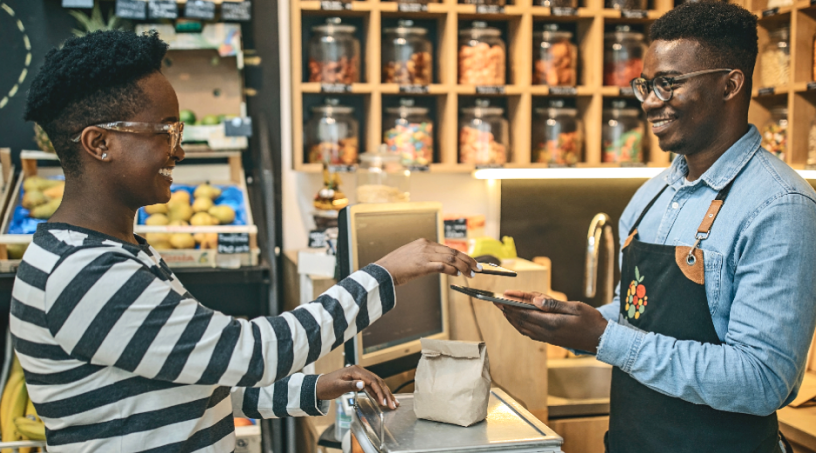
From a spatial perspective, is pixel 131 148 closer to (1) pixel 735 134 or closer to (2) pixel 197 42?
(1) pixel 735 134

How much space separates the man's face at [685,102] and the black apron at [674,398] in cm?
15

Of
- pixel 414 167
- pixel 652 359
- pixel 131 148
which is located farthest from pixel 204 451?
pixel 414 167

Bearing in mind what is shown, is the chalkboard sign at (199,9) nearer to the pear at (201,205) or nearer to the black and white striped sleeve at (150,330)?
the pear at (201,205)

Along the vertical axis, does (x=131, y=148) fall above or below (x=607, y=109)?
below

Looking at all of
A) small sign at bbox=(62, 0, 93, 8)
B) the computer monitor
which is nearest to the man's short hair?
the computer monitor

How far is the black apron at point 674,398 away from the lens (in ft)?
4.91

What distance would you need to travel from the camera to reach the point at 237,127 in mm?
2602

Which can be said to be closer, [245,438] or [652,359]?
[652,359]

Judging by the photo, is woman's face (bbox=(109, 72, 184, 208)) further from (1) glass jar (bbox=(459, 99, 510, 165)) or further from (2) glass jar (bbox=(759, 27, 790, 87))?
(2) glass jar (bbox=(759, 27, 790, 87))

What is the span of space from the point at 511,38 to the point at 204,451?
2397 mm

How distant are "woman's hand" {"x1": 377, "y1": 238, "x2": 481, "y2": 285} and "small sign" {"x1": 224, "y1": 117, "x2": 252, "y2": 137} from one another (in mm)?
Answer: 1415

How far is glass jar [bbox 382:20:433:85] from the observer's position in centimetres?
285

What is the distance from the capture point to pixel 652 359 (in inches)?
57.0

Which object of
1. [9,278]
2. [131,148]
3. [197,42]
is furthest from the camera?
[197,42]
